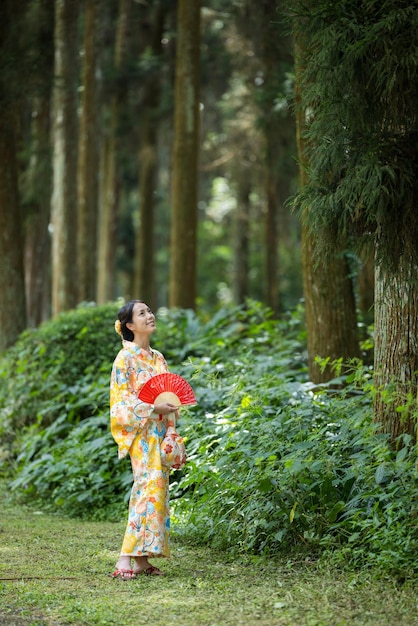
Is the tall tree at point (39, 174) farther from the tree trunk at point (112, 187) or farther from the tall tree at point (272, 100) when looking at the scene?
the tall tree at point (272, 100)

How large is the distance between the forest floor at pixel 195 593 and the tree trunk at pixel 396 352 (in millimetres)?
1202

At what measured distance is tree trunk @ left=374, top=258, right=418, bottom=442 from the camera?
657cm

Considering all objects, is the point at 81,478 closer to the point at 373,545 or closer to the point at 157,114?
the point at 373,545

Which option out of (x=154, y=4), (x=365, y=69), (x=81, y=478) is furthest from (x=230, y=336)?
(x=154, y=4)

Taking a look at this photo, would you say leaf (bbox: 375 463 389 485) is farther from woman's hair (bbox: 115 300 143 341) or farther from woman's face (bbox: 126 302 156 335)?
woman's hair (bbox: 115 300 143 341)

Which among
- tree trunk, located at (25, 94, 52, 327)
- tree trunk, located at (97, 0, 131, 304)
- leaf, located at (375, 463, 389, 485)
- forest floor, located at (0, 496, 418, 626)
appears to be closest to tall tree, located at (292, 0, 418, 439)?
leaf, located at (375, 463, 389, 485)

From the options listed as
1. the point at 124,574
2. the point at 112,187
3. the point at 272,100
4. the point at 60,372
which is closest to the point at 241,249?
the point at 112,187

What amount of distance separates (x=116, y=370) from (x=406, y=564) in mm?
2370

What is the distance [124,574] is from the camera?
20.5ft

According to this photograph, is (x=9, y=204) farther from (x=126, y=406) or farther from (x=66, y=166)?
(x=126, y=406)

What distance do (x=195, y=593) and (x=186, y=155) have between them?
10.4 metres

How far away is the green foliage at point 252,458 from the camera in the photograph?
20.6 ft

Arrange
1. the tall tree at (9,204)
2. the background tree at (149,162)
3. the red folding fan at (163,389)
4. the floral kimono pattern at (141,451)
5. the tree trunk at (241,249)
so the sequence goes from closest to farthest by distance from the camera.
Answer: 1. the floral kimono pattern at (141,451)
2. the red folding fan at (163,389)
3. the tall tree at (9,204)
4. the background tree at (149,162)
5. the tree trunk at (241,249)

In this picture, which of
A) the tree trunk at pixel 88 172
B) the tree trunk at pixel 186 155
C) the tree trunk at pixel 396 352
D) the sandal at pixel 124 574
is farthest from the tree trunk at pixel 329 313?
the tree trunk at pixel 88 172
